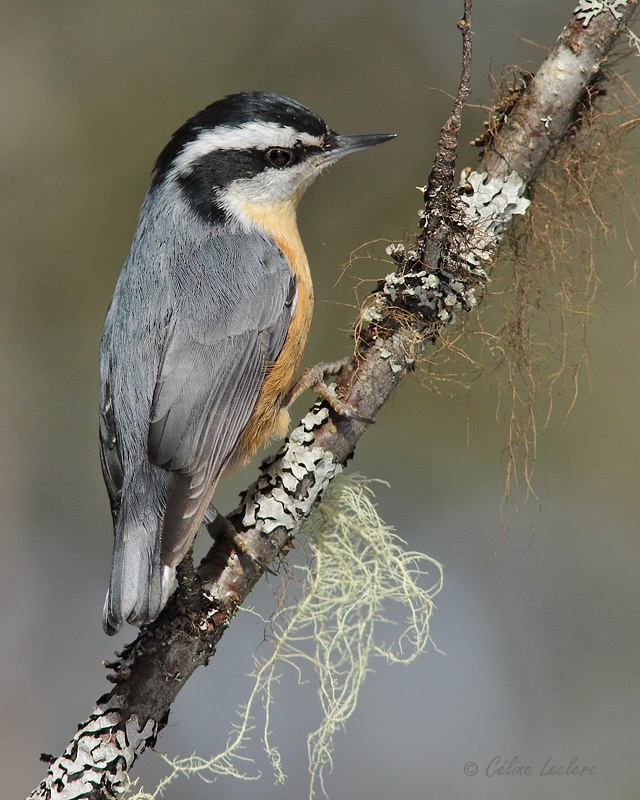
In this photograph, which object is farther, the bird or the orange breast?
the orange breast

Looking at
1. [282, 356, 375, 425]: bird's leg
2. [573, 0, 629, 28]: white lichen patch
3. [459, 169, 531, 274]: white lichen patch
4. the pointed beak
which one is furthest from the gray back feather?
[573, 0, 629, 28]: white lichen patch

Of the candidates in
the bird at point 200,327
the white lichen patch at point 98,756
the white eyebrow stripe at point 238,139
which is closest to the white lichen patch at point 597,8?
the bird at point 200,327

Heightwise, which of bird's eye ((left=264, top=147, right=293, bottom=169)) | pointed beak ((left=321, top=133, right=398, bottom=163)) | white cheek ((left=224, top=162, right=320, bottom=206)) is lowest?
white cheek ((left=224, top=162, right=320, bottom=206))

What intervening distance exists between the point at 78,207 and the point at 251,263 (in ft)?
5.14

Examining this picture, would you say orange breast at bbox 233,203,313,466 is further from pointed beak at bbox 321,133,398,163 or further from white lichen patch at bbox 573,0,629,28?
white lichen patch at bbox 573,0,629,28

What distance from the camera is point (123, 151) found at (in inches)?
137

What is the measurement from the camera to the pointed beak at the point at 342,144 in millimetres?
2506

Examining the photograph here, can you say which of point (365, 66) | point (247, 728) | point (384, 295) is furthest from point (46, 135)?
point (247, 728)

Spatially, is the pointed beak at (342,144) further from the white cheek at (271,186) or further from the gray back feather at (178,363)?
the gray back feather at (178,363)

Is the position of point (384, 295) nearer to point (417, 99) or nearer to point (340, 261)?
point (340, 261)

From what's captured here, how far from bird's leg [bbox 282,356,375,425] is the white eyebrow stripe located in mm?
707

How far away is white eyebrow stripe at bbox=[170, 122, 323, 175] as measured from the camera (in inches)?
93.6

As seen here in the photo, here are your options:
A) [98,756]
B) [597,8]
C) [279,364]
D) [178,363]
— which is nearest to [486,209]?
[597,8]

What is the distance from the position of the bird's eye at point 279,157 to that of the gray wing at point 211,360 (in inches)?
10.9
